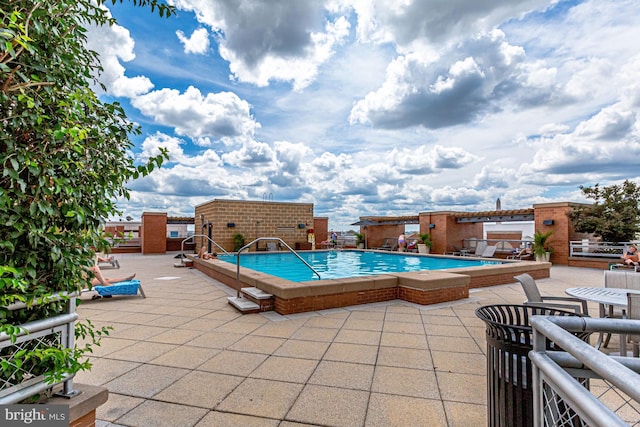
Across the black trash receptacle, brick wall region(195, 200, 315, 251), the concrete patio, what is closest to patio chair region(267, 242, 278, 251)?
brick wall region(195, 200, 315, 251)

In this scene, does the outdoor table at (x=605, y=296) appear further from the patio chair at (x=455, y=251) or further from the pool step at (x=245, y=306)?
the patio chair at (x=455, y=251)

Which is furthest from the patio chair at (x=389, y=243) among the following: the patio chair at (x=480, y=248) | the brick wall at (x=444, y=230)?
the patio chair at (x=480, y=248)

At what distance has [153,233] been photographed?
1708 cm

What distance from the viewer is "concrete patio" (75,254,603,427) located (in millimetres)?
2154

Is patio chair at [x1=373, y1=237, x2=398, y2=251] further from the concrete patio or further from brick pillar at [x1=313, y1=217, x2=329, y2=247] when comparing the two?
the concrete patio

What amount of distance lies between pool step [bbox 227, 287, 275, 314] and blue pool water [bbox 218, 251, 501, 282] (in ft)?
13.3

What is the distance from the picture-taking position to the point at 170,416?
212 cm

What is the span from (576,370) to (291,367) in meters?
2.28

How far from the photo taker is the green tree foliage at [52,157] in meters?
1.27

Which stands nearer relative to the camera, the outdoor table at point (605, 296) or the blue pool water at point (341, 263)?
the outdoor table at point (605, 296)

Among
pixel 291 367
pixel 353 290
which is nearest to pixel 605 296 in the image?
pixel 353 290

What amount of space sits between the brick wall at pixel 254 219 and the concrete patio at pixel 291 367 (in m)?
10.7

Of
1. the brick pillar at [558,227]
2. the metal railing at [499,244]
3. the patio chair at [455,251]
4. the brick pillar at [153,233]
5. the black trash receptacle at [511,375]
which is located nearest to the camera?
the black trash receptacle at [511,375]

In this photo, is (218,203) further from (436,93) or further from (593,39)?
(593,39)
